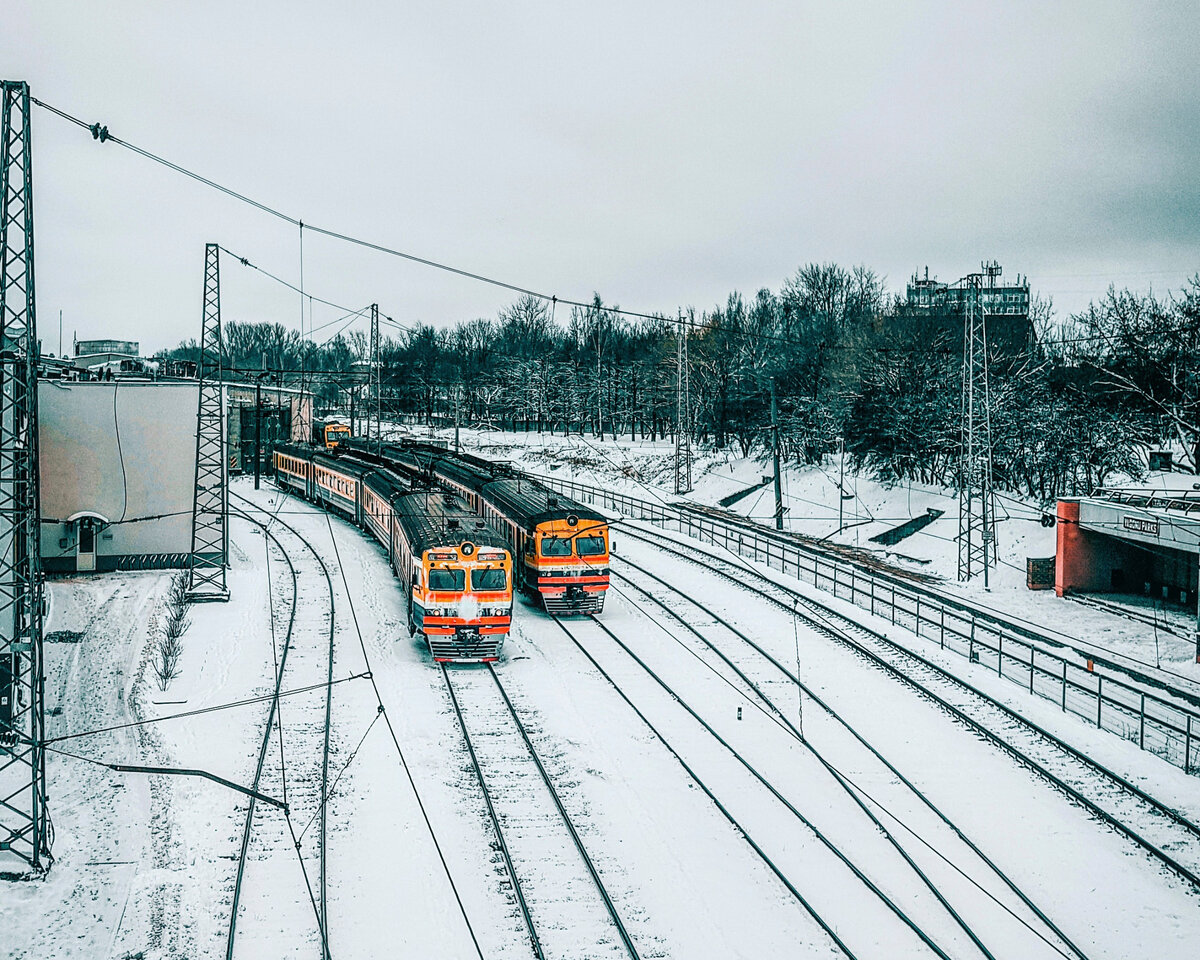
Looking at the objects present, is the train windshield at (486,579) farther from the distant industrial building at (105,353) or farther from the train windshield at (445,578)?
the distant industrial building at (105,353)

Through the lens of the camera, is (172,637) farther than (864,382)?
No

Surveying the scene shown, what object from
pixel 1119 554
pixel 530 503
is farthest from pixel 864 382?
pixel 530 503

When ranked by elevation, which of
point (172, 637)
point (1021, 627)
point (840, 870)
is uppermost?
point (172, 637)

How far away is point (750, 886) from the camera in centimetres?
Result: 1154

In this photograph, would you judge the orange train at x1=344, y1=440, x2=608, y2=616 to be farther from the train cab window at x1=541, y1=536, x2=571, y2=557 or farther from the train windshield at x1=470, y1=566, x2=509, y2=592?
the train windshield at x1=470, y1=566, x2=509, y2=592

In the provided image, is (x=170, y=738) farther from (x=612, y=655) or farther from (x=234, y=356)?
(x=234, y=356)

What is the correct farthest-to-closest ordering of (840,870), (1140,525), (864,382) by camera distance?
(864,382) → (1140,525) → (840,870)

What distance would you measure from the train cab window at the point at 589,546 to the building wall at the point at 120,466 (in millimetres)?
15199

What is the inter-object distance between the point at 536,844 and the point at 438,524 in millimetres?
10989

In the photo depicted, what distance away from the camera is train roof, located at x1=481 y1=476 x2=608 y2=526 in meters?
24.0

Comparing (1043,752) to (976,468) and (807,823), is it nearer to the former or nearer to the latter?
(807,823)

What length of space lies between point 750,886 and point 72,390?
29311 mm

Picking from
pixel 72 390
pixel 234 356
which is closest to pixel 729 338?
pixel 72 390

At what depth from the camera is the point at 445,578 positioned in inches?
778
